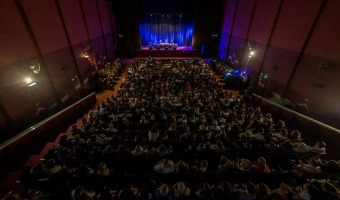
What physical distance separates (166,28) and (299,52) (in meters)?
19.2

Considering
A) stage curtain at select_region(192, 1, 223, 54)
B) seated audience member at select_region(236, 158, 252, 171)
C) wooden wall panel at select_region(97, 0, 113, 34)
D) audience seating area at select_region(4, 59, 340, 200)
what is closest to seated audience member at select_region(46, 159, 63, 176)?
audience seating area at select_region(4, 59, 340, 200)

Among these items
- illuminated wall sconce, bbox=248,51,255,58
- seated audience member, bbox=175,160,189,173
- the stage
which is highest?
illuminated wall sconce, bbox=248,51,255,58

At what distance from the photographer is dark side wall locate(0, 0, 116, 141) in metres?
6.17

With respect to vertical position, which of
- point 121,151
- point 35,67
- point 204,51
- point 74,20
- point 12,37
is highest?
point 74,20

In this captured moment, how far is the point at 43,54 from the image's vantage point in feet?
25.8

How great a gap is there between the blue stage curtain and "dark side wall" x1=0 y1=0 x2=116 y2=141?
1094 cm

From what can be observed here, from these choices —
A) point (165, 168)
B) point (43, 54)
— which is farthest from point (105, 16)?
point (165, 168)

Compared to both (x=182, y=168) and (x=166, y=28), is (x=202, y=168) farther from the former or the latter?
(x=166, y=28)

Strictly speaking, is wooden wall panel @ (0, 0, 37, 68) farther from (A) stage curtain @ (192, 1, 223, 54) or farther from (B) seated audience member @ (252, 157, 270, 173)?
(A) stage curtain @ (192, 1, 223, 54)

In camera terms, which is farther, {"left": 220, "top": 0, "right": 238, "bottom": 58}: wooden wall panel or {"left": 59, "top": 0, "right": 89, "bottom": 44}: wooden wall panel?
{"left": 220, "top": 0, "right": 238, "bottom": 58}: wooden wall panel

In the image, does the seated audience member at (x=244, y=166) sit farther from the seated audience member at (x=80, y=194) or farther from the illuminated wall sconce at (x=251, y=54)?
Answer: the illuminated wall sconce at (x=251, y=54)

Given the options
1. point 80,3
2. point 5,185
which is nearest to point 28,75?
point 5,185

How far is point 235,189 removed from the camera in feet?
13.9

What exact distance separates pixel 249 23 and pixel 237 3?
3.63m
